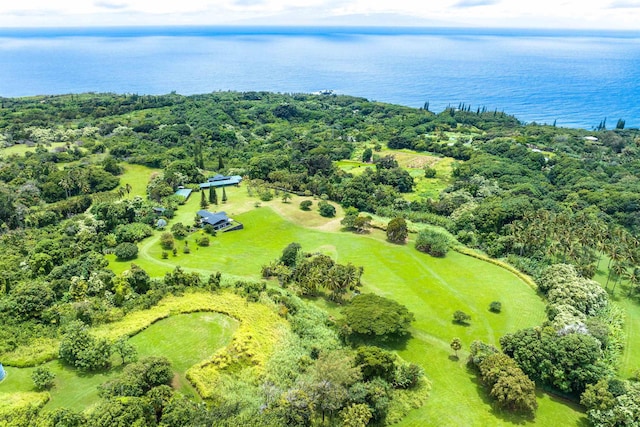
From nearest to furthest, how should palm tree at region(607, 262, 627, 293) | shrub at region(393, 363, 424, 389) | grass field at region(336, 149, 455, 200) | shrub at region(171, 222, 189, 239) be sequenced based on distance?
shrub at region(393, 363, 424, 389) < palm tree at region(607, 262, 627, 293) < shrub at region(171, 222, 189, 239) < grass field at region(336, 149, 455, 200)

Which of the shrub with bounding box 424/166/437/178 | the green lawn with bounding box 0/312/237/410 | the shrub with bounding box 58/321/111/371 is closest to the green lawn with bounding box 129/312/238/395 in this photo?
the green lawn with bounding box 0/312/237/410

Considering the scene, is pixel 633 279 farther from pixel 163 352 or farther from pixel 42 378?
pixel 42 378

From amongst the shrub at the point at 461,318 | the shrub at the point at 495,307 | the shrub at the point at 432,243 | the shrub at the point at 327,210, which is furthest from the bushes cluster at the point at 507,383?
the shrub at the point at 327,210

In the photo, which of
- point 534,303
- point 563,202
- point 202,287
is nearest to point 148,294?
point 202,287

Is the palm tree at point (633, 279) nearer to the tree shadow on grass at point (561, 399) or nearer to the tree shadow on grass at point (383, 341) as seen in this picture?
the tree shadow on grass at point (561, 399)

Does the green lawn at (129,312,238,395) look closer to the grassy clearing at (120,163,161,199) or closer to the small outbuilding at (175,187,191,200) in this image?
the small outbuilding at (175,187,191,200)

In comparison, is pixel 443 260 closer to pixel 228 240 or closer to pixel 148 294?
pixel 228 240
